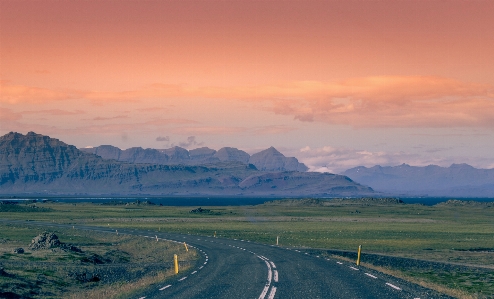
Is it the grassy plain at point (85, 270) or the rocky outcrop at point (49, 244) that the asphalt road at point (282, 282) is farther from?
the rocky outcrop at point (49, 244)

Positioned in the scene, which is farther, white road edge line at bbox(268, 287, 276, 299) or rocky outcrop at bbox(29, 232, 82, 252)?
rocky outcrop at bbox(29, 232, 82, 252)

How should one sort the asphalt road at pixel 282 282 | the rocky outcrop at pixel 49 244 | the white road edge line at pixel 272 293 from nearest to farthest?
1. the white road edge line at pixel 272 293
2. the asphalt road at pixel 282 282
3. the rocky outcrop at pixel 49 244

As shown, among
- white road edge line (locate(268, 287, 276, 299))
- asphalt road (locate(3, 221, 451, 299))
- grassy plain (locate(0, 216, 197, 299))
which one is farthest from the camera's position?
grassy plain (locate(0, 216, 197, 299))

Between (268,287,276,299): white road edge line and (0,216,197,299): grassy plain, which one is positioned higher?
(268,287,276,299): white road edge line

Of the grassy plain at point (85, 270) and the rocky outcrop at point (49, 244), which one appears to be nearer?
the grassy plain at point (85, 270)

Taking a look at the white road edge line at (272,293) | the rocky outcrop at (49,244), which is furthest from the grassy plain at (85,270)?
the white road edge line at (272,293)

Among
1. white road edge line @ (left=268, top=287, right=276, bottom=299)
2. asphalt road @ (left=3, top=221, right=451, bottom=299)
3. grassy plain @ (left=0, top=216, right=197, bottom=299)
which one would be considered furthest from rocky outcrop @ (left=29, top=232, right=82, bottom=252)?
white road edge line @ (left=268, top=287, right=276, bottom=299)

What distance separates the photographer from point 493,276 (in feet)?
142

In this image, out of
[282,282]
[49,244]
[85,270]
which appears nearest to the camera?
[282,282]

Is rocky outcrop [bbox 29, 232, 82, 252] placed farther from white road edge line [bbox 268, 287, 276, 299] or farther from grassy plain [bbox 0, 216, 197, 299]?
A: white road edge line [bbox 268, 287, 276, 299]

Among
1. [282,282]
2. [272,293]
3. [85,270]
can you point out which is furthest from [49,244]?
[272,293]

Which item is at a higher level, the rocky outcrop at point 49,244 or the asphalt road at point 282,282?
the asphalt road at point 282,282

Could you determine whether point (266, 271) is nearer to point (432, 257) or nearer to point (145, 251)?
point (432, 257)

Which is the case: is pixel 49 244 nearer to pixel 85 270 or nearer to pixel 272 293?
pixel 85 270
